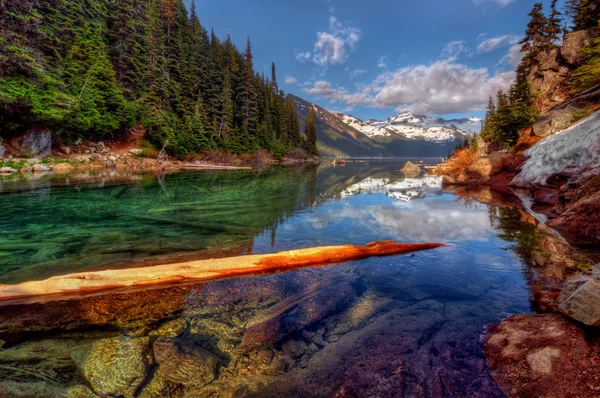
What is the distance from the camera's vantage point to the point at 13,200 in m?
12.0

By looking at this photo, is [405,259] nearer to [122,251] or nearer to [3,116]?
[122,251]

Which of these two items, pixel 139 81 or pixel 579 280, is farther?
pixel 139 81

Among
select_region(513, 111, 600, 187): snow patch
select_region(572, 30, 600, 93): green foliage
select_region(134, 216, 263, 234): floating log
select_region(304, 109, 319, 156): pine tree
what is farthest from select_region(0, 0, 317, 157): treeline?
select_region(572, 30, 600, 93): green foliage

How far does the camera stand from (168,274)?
4.59 m

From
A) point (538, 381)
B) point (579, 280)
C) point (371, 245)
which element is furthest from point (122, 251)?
point (579, 280)

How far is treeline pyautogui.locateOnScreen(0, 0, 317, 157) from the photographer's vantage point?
24828 mm

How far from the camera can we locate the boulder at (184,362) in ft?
9.29

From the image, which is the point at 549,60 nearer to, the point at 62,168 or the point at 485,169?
the point at 485,169

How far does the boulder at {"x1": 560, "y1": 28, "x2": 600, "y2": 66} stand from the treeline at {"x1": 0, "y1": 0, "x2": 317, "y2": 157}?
149 feet

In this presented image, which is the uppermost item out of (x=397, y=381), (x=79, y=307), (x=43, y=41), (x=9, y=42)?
(x=43, y=41)

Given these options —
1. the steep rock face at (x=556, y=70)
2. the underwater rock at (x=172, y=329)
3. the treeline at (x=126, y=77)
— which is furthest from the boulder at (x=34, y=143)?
the steep rock face at (x=556, y=70)

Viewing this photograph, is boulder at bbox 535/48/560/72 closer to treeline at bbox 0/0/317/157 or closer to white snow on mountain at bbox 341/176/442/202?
white snow on mountain at bbox 341/176/442/202

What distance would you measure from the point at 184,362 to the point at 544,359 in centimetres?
364

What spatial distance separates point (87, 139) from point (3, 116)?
28.6 ft
